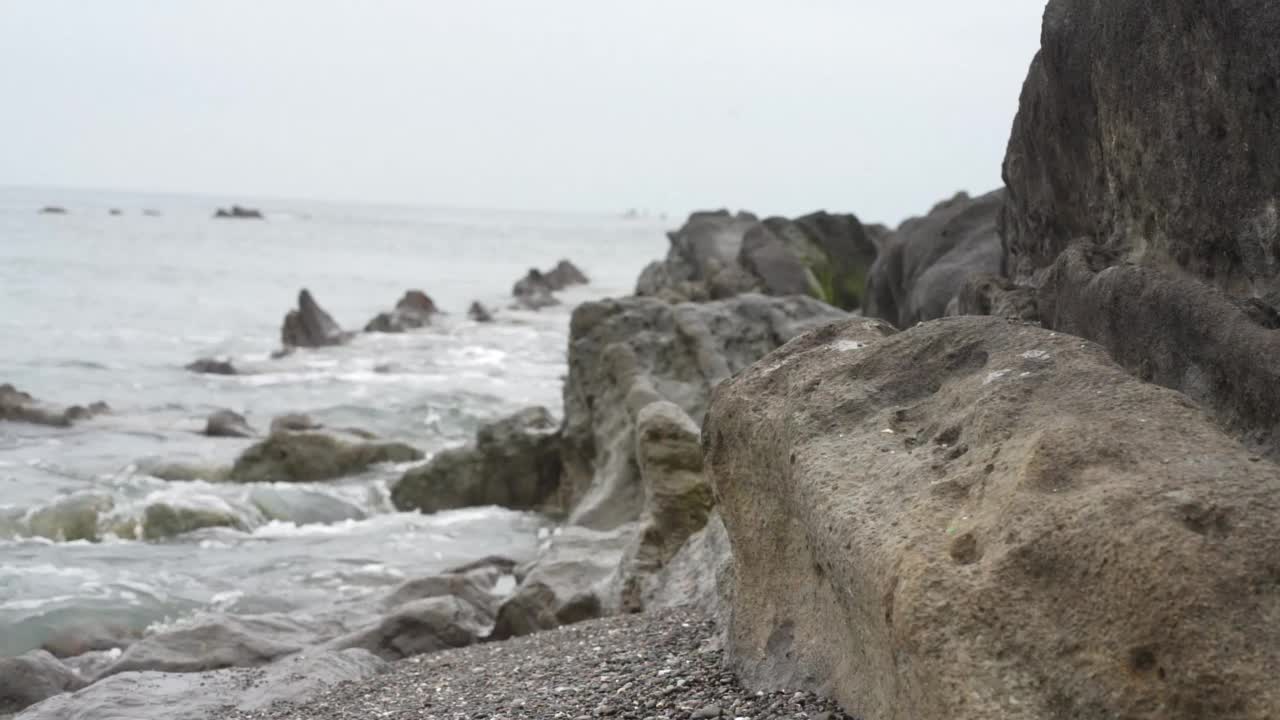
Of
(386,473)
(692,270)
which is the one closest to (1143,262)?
(386,473)

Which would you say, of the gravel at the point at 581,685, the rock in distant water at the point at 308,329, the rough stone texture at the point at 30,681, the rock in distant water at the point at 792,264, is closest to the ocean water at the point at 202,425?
the rock in distant water at the point at 308,329

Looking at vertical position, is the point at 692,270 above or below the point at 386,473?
above

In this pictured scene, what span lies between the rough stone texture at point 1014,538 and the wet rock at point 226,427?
1894cm

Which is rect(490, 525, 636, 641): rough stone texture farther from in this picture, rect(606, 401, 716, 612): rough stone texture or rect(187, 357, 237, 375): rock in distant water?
rect(187, 357, 237, 375): rock in distant water

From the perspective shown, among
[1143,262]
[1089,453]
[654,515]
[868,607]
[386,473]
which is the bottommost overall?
[386,473]

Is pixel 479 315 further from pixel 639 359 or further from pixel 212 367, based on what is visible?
pixel 639 359

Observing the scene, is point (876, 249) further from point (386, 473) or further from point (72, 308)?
point (72, 308)

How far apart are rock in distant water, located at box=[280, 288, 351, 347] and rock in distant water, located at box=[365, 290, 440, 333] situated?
10.6ft

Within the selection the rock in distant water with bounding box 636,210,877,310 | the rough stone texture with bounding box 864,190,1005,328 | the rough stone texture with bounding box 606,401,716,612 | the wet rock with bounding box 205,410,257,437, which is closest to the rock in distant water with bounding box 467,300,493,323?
the rock in distant water with bounding box 636,210,877,310

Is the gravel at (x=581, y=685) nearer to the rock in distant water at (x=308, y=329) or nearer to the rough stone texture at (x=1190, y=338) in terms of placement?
the rough stone texture at (x=1190, y=338)

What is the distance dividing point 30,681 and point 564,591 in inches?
158

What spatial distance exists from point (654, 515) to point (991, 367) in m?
5.71

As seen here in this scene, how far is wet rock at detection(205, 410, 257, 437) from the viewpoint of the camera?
2241 centimetres

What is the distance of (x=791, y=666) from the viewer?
5035 mm
